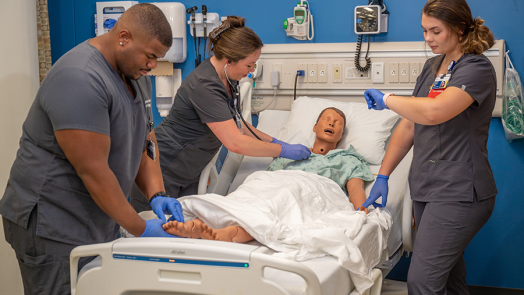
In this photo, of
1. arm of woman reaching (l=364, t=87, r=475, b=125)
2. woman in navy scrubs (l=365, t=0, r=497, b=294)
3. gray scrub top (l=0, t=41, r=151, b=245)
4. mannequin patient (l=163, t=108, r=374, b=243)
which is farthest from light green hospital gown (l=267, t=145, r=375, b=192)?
gray scrub top (l=0, t=41, r=151, b=245)

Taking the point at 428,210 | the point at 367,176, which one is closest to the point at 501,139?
the point at 367,176

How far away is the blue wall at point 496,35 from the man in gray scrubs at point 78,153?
6.28ft

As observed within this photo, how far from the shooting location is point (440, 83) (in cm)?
185

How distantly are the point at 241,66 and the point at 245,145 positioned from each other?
396 millimetres

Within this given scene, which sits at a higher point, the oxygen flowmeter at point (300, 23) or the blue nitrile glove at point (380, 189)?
the oxygen flowmeter at point (300, 23)

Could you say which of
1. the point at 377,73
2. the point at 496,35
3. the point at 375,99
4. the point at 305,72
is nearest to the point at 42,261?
the point at 375,99

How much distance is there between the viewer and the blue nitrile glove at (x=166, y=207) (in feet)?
5.66

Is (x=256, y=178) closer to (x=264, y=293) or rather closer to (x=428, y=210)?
(x=428, y=210)

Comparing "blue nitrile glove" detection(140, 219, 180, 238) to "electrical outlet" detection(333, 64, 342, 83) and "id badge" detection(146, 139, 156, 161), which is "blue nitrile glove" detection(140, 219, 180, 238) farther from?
"electrical outlet" detection(333, 64, 342, 83)

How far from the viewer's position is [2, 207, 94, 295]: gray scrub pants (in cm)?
144

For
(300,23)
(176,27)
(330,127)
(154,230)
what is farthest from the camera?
(176,27)

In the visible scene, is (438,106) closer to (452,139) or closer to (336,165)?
(452,139)

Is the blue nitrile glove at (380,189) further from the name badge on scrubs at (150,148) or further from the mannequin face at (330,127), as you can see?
the name badge on scrubs at (150,148)

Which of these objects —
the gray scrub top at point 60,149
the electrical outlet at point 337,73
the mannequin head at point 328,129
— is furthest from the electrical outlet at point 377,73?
the gray scrub top at point 60,149
